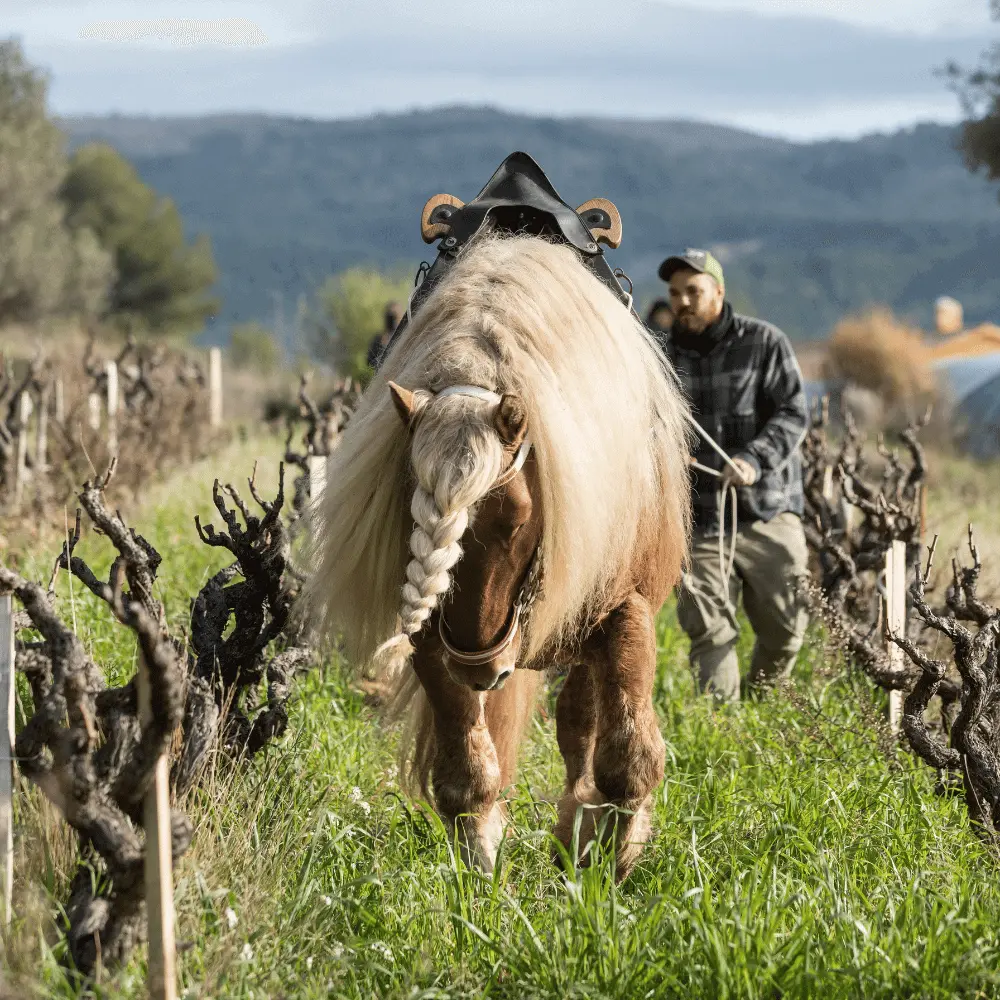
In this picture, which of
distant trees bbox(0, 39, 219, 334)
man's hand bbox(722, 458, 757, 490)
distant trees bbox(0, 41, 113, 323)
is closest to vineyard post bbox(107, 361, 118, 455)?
man's hand bbox(722, 458, 757, 490)

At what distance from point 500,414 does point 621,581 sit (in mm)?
751

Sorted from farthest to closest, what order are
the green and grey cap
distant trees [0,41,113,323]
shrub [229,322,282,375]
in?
distant trees [0,41,113,323] → shrub [229,322,282,375] → the green and grey cap

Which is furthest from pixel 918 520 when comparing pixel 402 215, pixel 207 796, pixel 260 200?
pixel 260 200

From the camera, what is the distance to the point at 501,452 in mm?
2910

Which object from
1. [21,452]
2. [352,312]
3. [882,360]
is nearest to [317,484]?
[21,452]

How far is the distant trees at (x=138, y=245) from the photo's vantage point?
53.2m

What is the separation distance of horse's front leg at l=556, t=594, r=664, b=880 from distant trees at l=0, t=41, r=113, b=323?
128 ft

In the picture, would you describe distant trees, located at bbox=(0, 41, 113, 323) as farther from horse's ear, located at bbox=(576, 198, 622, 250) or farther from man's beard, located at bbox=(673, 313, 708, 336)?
horse's ear, located at bbox=(576, 198, 622, 250)

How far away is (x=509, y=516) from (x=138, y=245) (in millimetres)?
54997

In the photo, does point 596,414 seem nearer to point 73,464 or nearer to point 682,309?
point 682,309

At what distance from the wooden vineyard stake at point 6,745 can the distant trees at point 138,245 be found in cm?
5072

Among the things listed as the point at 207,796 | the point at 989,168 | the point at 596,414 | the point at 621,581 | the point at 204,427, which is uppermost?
the point at 989,168

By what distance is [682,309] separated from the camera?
18.0ft

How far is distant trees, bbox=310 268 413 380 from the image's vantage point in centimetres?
2502
